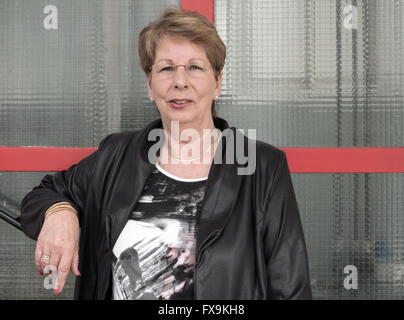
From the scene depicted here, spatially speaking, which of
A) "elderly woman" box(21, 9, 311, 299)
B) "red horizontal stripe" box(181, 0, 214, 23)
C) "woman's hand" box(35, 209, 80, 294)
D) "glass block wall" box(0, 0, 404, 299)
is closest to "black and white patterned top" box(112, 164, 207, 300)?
"elderly woman" box(21, 9, 311, 299)

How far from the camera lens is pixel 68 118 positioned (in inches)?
70.4

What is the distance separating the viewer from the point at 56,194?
1297 millimetres

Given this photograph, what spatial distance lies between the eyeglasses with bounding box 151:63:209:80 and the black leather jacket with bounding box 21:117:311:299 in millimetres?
190

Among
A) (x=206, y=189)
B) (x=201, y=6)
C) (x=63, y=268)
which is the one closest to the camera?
(x=63, y=268)

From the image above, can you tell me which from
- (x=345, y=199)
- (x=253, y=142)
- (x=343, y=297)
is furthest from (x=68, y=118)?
(x=343, y=297)

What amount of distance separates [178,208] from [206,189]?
0.09 m

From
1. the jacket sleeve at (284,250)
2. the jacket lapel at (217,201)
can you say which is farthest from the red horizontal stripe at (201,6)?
the jacket sleeve at (284,250)

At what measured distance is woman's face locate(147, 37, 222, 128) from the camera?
1274 millimetres

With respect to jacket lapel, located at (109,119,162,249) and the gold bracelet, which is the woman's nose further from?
the gold bracelet

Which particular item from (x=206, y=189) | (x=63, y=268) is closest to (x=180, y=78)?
(x=206, y=189)

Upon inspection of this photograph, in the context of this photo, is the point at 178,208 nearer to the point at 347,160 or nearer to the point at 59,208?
the point at 59,208

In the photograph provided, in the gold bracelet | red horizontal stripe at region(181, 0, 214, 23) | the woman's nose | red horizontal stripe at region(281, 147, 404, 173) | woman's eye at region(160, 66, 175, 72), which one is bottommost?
the gold bracelet

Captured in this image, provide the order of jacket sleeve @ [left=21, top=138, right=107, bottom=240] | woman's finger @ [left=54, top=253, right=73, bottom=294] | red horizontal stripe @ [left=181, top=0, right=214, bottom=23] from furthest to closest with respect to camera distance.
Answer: red horizontal stripe @ [left=181, top=0, right=214, bottom=23] < jacket sleeve @ [left=21, top=138, right=107, bottom=240] < woman's finger @ [left=54, top=253, right=73, bottom=294]
